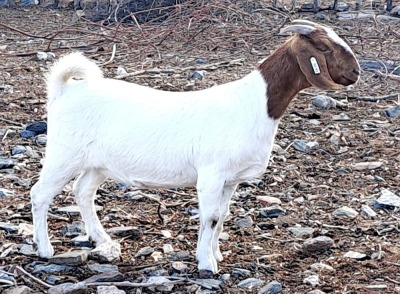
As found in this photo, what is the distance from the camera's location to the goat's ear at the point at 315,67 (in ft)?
16.3

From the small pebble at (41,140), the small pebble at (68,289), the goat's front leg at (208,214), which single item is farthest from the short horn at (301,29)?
the small pebble at (41,140)

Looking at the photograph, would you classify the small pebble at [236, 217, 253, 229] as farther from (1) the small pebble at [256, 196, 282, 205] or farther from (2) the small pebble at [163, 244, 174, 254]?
(2) the small pebble at [163, 244, 174, 254]

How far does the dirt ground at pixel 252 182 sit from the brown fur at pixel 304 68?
1051mm

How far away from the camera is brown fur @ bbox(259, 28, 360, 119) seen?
4.99 metres

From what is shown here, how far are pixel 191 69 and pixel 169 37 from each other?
2.24 metres

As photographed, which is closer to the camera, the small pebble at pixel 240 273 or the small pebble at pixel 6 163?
the small pebble at pixel 240 273

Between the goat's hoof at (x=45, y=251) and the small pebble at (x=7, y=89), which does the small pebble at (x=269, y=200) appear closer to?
the goat's hoof at (x=45, y=251)

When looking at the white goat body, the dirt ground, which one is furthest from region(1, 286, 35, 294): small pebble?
the white goat body

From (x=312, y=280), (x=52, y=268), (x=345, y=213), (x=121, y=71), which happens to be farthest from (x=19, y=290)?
(x=121, y=71)

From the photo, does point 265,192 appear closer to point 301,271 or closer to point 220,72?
point 301,271

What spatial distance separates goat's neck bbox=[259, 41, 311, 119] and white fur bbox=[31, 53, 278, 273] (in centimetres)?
5

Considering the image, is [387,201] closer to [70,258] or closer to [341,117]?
[70,258]

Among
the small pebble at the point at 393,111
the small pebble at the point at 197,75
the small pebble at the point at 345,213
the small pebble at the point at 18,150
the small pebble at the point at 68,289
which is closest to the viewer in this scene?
the small pebble at the point at 68,289

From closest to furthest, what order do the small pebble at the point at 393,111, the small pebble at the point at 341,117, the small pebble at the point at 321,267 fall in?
the small pebble at the point at 321,267, the small pebble at the point at 341,117, the small pebble at the point at 393,111
